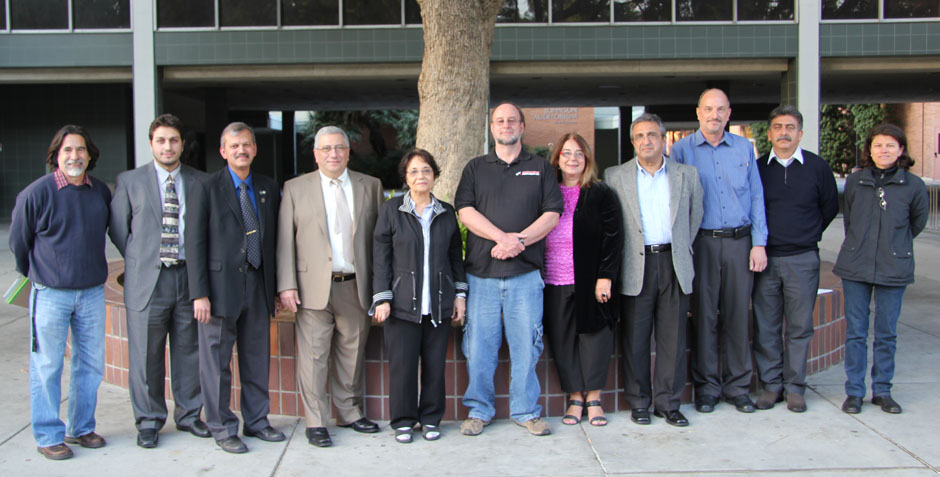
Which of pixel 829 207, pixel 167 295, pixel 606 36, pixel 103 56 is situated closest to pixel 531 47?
pixel 606 36

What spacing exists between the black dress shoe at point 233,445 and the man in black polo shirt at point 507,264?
3.90 ft

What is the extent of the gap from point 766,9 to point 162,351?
A: 1616 cm

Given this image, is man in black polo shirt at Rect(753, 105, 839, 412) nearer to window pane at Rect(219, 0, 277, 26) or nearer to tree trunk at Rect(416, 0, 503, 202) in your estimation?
tree trunk at Rect(416, 0, 503, 202)

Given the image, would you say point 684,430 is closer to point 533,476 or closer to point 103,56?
point 533,476

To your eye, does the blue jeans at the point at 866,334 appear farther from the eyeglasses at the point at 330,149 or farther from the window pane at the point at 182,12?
the window pane at the point at 182,12

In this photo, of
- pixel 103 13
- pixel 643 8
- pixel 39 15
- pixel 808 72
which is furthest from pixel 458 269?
pixel 39 15

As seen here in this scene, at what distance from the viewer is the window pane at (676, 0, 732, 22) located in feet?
56.6

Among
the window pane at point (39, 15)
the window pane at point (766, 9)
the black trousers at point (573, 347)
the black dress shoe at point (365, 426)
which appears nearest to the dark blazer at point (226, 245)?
the black dress shoe at point (365, 426)

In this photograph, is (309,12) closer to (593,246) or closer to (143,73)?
(143,73)

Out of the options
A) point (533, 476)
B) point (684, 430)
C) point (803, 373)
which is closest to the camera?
point (533, 476)

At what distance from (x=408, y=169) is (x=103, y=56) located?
1561 cm

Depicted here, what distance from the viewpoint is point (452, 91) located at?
6.32 meters

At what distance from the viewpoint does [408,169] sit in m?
4.37

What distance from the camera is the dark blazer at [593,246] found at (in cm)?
450
